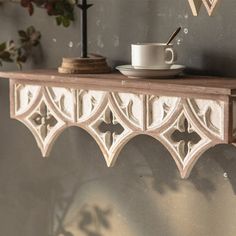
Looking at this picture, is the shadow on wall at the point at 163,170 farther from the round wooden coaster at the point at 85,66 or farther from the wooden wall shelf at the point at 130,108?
the round wooden coaster at the point at 85,66

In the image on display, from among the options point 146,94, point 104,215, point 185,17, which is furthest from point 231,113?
point 104,215

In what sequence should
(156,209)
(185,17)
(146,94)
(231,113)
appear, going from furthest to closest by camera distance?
(156,209), (185,17), (146,94), (231,113)

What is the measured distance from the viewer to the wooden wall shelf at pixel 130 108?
1.36 meters

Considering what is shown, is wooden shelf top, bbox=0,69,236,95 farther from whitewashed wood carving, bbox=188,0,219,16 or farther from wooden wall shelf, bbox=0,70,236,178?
whitewashed wood carving, bbox=188,0,219,16

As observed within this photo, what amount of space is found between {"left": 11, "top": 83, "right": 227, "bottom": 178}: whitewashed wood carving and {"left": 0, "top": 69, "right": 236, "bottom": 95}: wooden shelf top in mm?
18

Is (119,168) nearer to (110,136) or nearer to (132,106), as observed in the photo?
(110,136)

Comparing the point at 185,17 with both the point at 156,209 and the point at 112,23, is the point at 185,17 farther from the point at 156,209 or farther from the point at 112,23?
the point at 156,209

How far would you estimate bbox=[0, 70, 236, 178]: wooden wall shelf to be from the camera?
1355mm

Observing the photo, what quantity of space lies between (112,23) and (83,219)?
50 centimetres

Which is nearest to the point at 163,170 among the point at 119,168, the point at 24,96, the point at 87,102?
the point at 119,168

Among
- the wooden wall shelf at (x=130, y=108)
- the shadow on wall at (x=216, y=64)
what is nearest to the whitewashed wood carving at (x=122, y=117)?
the wooden wall shelf at (x=130, y=108)

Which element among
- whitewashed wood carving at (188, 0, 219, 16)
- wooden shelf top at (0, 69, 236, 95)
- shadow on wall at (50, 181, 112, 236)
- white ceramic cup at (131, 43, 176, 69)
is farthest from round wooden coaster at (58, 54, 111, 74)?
shadow on wall at (50, 181, 112, 236)

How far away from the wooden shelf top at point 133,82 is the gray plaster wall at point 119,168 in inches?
4.4

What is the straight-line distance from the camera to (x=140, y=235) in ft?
5.61
